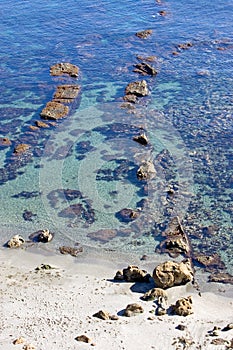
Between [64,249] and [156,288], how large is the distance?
22.9 ft

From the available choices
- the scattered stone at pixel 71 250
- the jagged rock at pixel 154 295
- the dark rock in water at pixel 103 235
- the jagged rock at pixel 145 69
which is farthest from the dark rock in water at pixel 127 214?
the jagged rock at pixel 145 69

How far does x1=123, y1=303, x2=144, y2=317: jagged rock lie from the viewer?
2531 cm

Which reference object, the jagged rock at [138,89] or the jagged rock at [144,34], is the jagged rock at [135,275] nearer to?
the jagged rock at [138,89]

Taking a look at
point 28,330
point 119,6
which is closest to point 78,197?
point 28,330

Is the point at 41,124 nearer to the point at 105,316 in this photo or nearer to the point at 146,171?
the point at 146,171

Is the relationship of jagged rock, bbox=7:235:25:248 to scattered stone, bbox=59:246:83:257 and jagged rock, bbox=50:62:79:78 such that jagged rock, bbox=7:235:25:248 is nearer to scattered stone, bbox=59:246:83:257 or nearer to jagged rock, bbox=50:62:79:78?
scattered stone, bbox=59:246:83:257

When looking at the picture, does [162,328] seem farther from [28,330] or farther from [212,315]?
[28,330]

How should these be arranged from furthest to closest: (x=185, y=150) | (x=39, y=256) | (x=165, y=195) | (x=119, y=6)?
(x=119, y=6)
(x=185, y=150)
(x=165, y=195)
(x=39, y=256)

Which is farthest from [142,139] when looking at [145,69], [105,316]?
[105,316]

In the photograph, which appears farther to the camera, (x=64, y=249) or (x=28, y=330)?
(x=64, y=249)

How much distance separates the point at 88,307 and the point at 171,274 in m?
4.81

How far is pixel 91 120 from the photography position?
1759 inches

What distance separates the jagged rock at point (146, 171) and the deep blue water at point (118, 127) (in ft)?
1.70

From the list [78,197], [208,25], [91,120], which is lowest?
[78,197]
